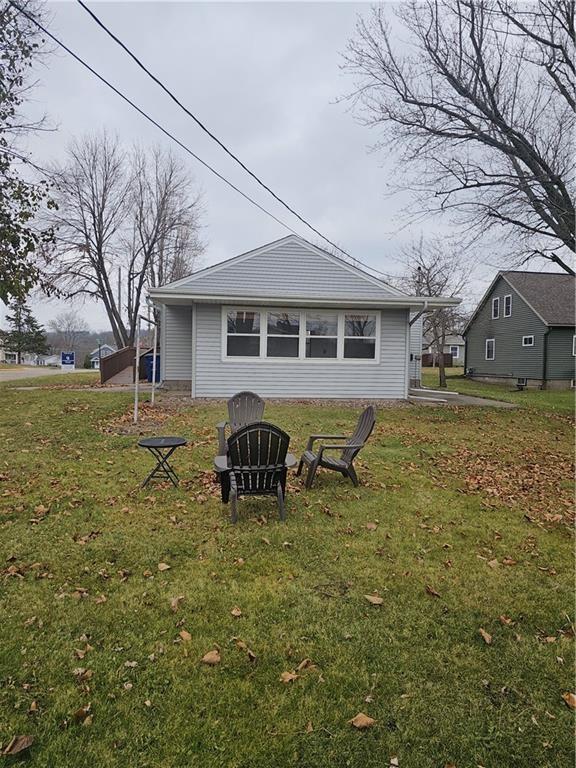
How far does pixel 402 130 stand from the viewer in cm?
1301

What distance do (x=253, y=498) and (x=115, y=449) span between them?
10.2ft

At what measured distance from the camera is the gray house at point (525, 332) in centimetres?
2441

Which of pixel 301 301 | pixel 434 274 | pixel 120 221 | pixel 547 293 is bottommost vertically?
pixel 301 301

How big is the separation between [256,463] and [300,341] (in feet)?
29.0

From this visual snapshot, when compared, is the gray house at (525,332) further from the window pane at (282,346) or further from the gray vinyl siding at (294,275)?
the window pane at (282,346)

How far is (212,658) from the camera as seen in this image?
8.52 feet

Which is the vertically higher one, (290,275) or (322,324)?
(290,275)

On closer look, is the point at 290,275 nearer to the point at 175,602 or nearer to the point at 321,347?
the point at 321,347

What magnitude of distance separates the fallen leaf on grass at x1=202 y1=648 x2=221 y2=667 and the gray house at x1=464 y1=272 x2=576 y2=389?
25.3 metres

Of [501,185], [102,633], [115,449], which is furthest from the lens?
[501,185]

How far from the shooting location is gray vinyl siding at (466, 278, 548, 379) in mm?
25156

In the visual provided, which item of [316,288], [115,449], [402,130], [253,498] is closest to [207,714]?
[253,498]

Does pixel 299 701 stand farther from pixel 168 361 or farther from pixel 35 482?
pixel 168 361

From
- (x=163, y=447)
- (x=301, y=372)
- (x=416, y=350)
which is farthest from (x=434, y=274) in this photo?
(x=163, y=447)
